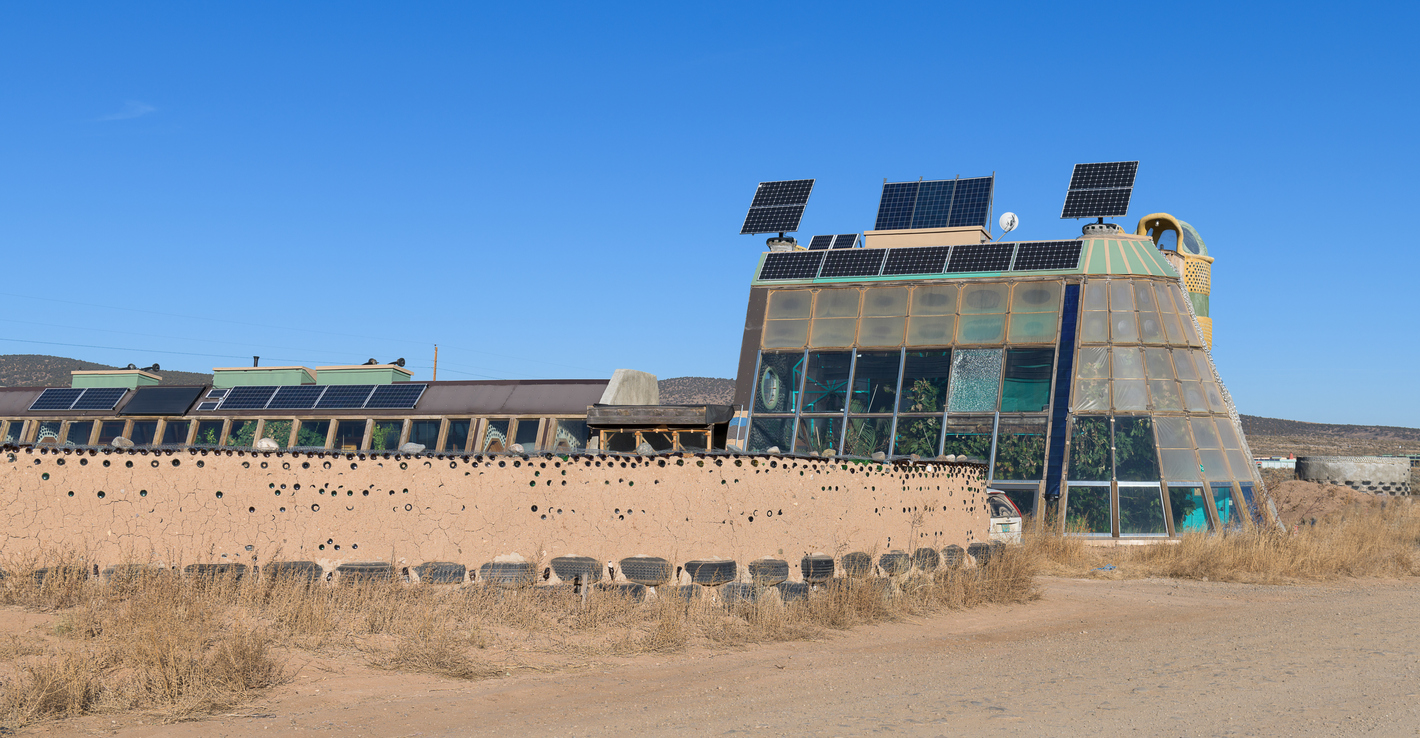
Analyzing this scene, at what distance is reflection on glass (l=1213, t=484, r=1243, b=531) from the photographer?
24.7 meters

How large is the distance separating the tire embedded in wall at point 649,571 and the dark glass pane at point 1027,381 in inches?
628

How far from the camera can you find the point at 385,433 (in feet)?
87.2

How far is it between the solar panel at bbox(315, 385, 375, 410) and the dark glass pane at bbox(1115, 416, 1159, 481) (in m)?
18.4

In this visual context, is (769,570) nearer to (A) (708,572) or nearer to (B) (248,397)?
(A) (708,572)

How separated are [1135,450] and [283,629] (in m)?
20.2

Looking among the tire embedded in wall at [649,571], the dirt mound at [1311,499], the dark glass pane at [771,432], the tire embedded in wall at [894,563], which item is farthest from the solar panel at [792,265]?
the tire embedded in wall at [649,571]

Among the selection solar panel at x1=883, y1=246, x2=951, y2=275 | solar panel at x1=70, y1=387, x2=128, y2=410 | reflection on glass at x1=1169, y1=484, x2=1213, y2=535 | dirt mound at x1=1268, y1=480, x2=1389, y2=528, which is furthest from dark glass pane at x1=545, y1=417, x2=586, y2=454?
dirt mound at x1=1268, y1=480, x2=1389, y2=528

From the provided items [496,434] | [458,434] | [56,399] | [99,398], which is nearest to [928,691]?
[496,434]

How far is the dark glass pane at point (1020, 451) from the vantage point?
26.0 metres

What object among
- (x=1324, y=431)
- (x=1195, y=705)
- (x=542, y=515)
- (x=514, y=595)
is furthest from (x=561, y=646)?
(x=1324, y=431)

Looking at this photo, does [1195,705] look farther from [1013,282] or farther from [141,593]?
[1013,282]

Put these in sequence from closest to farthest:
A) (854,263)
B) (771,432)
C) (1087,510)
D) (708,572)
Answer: (708,572), (1087,510), (771,432), (854,263)

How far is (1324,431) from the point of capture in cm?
12838

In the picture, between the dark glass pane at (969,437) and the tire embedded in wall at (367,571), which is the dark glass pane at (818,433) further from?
the tire embedded in wall at (367,571)
